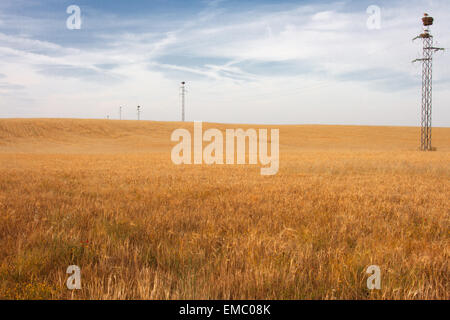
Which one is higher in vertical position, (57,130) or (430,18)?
(430,18)

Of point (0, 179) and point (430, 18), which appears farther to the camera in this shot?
point (430, 18)

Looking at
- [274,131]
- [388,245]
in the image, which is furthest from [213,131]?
[388,245]

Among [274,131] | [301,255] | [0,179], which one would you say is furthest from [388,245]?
[274,131]

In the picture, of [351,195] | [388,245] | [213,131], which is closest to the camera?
[388,245]

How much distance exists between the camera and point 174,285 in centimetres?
252

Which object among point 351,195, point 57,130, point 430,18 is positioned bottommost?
point 351,195

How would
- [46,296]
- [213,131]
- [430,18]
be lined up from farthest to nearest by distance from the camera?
[213,131] < [430,18] < [46,296]

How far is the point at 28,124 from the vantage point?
193 feet

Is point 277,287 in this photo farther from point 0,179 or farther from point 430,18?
→ point 430,18

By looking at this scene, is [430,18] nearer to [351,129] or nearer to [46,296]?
[351,129]

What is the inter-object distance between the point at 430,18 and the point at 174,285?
5093cm
